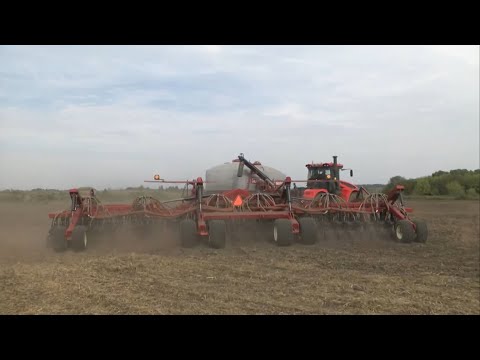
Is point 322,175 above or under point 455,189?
above

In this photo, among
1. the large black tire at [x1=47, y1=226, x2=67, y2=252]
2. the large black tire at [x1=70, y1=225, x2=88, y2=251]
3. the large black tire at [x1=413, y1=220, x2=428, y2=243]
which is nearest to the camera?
the large black tire at [x1=70, y1=225, x2=88, y2=251]

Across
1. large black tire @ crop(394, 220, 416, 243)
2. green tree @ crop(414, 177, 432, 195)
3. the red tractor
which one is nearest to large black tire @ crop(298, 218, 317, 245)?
the red tractor

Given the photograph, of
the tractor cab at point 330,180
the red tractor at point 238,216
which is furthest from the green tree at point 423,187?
the red tractor at point 238,216

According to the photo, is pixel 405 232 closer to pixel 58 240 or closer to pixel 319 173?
pixel 319 173

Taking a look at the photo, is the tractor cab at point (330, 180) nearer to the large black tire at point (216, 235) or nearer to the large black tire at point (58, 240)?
the large black tire at point (216, 235)

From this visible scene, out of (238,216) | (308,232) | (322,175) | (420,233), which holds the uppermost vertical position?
(322,175)

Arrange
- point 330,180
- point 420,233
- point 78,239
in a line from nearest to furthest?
point 78,239 < point 420,233 < point 330,180

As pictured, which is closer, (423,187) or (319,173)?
(319,173)

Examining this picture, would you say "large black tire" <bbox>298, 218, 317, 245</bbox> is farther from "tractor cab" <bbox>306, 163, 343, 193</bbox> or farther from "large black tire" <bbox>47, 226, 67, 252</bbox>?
"large black tire" <bbox>47, 226, 67, 252</bbox>

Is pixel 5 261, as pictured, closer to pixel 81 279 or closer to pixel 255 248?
pixel 81 279

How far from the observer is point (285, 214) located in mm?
11008

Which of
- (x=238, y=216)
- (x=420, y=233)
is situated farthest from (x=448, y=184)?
(x=238, y=216)

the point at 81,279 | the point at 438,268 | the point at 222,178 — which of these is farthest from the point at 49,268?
the point at 222,178

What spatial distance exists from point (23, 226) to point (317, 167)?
10.3m
